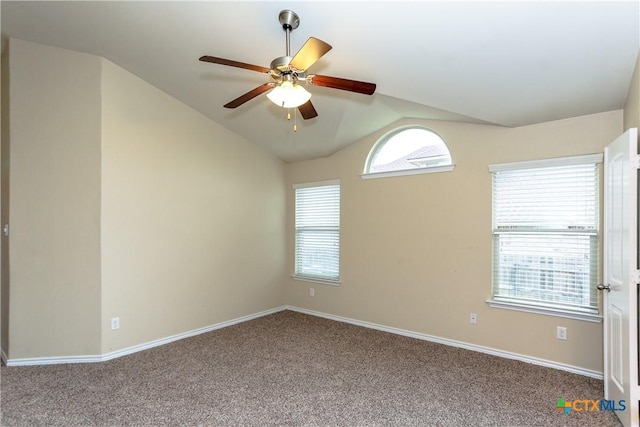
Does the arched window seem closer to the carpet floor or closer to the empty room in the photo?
the empty room

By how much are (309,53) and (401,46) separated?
99 cm

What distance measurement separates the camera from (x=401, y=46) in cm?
261

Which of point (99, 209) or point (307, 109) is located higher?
point (307, 109)

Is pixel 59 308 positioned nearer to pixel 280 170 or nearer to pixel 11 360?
pixel 11 360

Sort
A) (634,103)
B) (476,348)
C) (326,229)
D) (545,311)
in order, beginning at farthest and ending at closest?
(326,229) < (476,348) < (545,311) < (634,103)

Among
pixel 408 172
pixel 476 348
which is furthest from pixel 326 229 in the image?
pixel 476 348

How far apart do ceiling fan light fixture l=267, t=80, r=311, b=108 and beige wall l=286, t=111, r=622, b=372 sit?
2227mm

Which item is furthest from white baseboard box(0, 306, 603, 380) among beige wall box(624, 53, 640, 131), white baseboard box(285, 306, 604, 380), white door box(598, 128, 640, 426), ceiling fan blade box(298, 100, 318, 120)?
ceiling fan blade box(298, 100, 318, 120)

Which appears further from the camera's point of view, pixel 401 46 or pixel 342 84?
pixel 401 46

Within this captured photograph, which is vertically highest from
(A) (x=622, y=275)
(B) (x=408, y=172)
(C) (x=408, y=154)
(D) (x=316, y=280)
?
(C) (x=408, y=154)

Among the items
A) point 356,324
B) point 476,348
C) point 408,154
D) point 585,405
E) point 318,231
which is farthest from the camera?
point 318,231

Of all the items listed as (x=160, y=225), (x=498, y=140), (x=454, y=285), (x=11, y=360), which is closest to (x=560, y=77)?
(x=498, y=140)

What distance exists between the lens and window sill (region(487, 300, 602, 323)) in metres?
3.04

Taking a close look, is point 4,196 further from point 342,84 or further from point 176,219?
point 342,84
